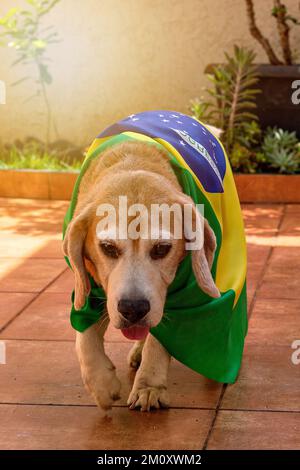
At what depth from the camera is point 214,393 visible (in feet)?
12.8

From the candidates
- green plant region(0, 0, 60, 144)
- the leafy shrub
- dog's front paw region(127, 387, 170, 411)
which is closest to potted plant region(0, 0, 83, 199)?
green plant region(0, 0, 60, 144)

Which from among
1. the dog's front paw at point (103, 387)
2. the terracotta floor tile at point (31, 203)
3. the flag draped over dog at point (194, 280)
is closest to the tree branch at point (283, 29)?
the terracotta floor tile at point (31, 203)

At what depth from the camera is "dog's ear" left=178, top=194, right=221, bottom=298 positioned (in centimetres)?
343

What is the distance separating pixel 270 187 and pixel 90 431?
16.1ft

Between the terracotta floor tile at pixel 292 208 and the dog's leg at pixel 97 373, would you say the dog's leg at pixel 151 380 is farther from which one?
the terracotta floor tile at pixel 292 208

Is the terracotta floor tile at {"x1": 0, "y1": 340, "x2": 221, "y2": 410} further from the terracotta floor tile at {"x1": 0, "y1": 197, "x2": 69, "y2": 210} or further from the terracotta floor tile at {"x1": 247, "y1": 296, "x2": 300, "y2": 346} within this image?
the terracotta floor tile at {"x1": 0, "y1": 197, "x2": 69, "y2": 210}

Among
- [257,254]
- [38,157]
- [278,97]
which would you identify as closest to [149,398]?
[257,254]

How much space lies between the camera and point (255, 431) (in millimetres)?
3492
